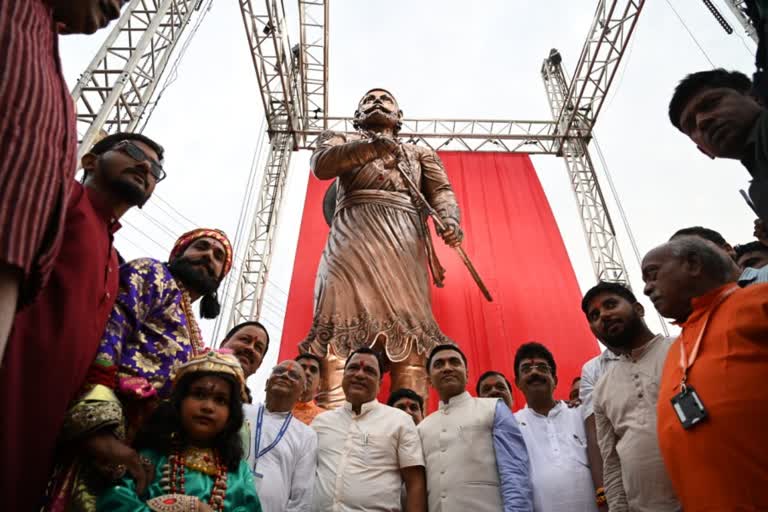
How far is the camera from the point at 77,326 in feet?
3.65

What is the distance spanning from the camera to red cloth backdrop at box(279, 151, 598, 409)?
5035 mm

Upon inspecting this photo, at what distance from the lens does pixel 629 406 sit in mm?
1691

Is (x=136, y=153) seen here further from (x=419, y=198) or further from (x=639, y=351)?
(x=419, y=198)

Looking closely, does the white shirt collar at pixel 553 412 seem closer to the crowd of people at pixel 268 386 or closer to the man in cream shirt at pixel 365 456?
the crowd of people at pixel 268 386

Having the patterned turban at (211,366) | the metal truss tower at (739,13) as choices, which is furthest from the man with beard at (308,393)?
the metal truss tower at (739,13)

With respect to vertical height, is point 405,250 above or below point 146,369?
above

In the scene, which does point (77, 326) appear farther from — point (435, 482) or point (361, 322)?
point (361, 322)

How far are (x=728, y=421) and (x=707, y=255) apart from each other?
0.55m

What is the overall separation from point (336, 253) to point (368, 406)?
1691 mm

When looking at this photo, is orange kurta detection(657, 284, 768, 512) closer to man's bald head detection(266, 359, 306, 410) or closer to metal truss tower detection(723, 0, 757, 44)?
man's bald head detection(266, 359, 306, 410)

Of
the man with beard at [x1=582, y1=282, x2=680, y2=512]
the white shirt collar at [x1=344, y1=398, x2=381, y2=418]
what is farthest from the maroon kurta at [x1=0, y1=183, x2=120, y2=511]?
the man with beard at [x1=582, y1=282, x2=680, y2=512]

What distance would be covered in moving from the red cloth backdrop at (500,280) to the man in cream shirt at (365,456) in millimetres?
1928

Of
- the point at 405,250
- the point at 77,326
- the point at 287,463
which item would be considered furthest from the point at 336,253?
the point at 77,326

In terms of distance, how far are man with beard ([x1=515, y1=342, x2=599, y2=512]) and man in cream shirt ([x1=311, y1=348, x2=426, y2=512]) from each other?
1.49 feet
